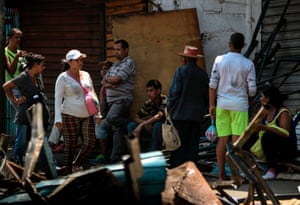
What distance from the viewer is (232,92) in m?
8.02

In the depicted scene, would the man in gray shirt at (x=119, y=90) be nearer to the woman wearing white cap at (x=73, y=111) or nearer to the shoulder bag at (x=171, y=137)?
the woman wearing white cap at (x=73, y=111)

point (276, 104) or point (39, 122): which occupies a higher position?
point (39, 122)

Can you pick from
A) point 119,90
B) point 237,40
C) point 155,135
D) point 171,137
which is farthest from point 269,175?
point 119,90

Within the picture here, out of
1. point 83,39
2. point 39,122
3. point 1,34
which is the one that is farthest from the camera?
point 83,39

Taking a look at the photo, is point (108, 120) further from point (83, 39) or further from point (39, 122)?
point (39, 122)

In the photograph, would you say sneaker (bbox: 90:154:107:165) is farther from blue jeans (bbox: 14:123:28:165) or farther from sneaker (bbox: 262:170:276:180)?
sneaker (bbox: 262:170:276:180)

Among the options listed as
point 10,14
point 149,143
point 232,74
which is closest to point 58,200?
point 232,74

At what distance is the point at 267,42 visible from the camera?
33.9ft

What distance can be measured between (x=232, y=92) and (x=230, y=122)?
36 centimetres

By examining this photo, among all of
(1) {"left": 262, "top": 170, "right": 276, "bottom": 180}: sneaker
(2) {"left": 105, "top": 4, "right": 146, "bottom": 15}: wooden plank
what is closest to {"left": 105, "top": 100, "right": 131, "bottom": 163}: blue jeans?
(1) {"left": 262, "top": 170, "right": 276, "bottom": 180}: sneaker

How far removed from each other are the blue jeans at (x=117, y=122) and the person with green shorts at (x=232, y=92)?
1.73 meters

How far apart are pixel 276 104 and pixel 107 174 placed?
14.8ft

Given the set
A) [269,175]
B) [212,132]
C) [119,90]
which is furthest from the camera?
[119,90]

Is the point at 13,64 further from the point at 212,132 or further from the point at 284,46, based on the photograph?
the point at 284,46
